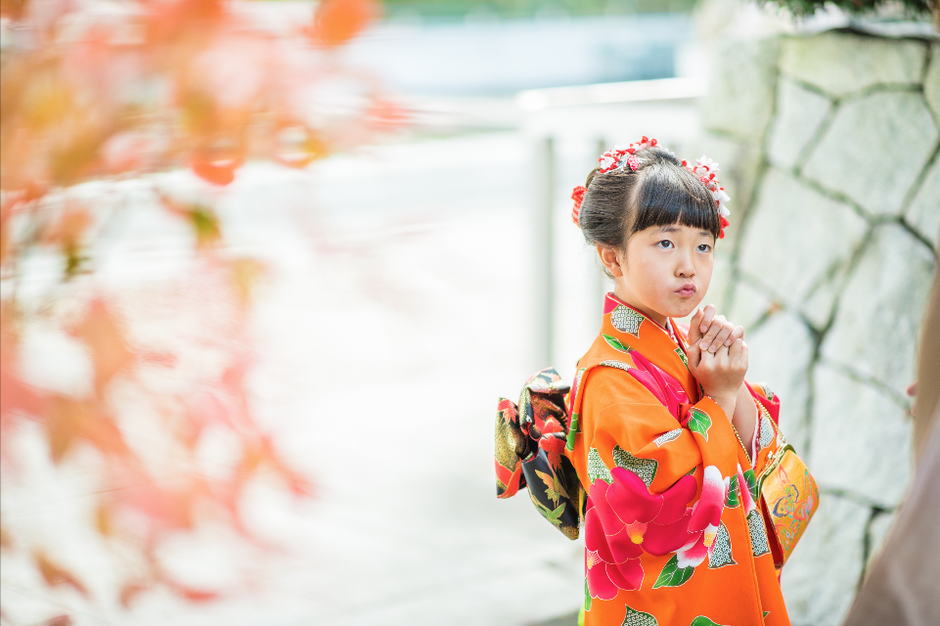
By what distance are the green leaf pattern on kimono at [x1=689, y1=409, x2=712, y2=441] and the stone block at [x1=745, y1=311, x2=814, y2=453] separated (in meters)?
1.21

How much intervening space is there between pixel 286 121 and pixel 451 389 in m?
3.41

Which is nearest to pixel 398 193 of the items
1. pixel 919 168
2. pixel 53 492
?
pixel 53 492

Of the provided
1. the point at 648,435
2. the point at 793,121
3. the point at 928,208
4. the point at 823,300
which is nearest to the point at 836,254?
the point at 823,300

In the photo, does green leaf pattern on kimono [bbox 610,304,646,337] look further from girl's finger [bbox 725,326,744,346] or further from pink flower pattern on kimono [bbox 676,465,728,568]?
pink flower pattern on kimono [bbox 676,465,728,568]

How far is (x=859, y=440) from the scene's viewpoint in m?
2.31

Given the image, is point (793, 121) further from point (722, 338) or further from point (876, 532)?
point (722, 338)

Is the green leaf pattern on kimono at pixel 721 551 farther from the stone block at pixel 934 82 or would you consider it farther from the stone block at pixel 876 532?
the stone block at pixel 934 82

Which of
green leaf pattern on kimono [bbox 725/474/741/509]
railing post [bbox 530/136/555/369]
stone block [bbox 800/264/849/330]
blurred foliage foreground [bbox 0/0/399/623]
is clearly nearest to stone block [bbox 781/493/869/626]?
stone block [bbox 800/264/849/330]

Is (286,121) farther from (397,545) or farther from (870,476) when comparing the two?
(397,545)

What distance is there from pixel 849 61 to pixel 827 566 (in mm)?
1307

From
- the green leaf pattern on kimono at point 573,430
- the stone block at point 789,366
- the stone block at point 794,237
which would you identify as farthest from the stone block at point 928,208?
the green leaf pattern on kimono at point 573,430

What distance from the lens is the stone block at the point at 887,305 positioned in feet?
7.32

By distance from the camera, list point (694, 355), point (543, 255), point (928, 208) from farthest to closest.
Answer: point (543, 255), point (928, 208), point (694, 355)

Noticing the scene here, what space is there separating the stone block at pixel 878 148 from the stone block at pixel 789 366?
1.21ft
